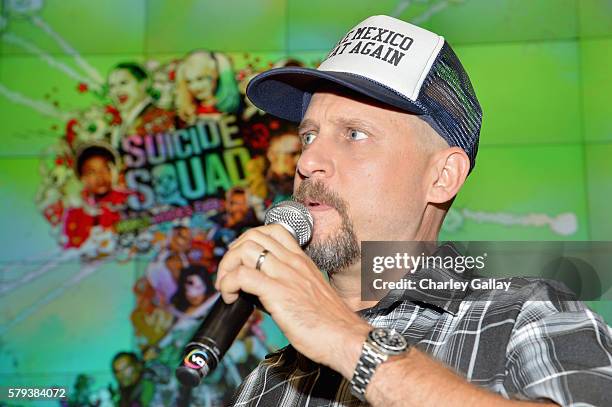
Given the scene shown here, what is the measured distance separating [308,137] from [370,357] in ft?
2.19

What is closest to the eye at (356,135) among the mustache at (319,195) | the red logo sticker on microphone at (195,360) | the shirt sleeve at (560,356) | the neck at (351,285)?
the mustache at (319,195)

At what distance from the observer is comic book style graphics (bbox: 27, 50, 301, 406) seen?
11.0 ft

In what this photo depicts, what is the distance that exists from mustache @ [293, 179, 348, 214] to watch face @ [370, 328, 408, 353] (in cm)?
43

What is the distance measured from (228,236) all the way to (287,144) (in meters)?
0.53

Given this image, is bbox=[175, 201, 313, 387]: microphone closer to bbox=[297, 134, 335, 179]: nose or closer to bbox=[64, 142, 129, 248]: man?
bbox=[297, 134, 335, 179]: nose

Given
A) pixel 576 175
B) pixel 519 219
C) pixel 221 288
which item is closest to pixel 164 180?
pixel 519 219

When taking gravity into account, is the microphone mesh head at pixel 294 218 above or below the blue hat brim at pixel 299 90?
below

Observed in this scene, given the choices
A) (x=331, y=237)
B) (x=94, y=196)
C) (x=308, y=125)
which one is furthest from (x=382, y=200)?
(x=94, y=196)

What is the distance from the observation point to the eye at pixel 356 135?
4.75ft

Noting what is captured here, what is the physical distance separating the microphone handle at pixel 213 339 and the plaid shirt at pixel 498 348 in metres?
0.33

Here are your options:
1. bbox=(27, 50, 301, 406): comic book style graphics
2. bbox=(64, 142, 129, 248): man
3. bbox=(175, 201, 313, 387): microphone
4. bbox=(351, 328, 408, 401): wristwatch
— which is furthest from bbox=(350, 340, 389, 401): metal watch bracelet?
bbox=(64, 142, 129, 248): man

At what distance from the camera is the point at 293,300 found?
3.26ft

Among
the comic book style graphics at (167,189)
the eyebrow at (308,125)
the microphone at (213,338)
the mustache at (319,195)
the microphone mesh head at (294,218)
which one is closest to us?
the microphone at (213,338)

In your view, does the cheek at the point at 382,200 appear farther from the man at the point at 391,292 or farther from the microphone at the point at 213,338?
the microphone at the point at 213,338
